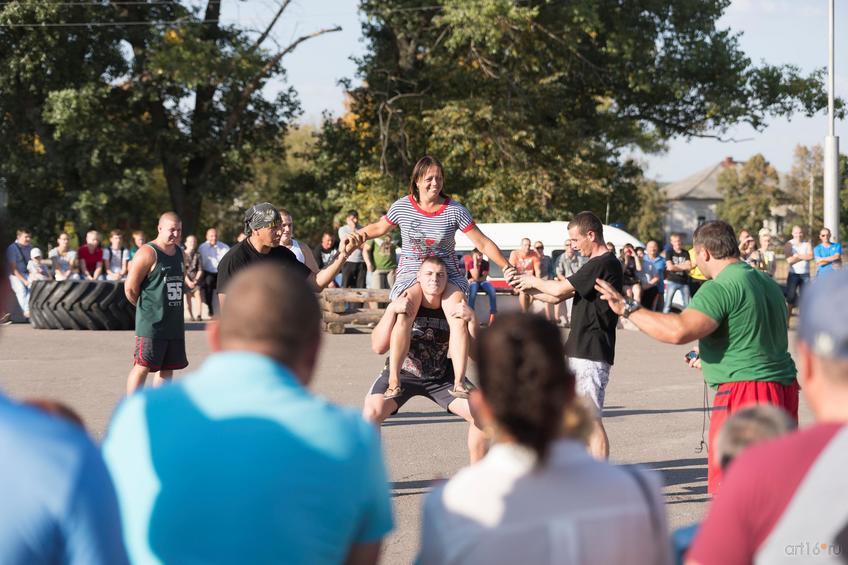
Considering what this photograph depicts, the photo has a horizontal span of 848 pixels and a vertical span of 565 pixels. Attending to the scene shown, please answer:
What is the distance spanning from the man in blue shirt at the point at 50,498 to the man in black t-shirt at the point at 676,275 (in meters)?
20.3

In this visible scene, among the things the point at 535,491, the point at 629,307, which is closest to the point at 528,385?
the point at 535,491

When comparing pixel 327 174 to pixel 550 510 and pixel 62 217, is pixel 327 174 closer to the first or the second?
pixel 62 217

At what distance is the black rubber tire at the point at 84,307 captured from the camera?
19.6 metres

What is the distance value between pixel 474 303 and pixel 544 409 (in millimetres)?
18847

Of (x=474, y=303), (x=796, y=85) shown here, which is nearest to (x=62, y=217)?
(x=474, y=303)

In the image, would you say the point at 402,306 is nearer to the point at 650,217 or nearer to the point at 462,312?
the point at 462,312

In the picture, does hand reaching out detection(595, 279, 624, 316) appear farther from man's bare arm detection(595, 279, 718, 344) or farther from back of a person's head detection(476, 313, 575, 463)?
back of a person's head detection(476, 313, 575, 463)

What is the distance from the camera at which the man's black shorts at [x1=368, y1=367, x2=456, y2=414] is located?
7205mm

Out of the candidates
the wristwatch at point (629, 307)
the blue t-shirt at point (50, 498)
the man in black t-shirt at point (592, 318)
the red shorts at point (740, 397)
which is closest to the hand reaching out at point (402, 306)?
the man in black t-shirt at point (592, 318)

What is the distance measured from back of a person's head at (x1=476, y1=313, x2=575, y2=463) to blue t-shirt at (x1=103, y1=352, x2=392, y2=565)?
34 cm

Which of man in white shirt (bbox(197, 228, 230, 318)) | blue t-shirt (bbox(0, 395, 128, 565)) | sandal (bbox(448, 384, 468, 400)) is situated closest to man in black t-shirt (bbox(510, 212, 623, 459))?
sandal (bbox(448, 384, 468, 400))

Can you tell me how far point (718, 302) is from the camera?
5.69 meters

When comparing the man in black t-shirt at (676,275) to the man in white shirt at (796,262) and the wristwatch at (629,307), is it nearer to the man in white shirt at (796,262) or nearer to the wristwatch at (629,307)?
the man in white shirt at (796,262)

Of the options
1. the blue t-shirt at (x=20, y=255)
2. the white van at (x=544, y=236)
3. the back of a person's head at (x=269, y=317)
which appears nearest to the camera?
the back of a person's head at (x=269, y=317)
